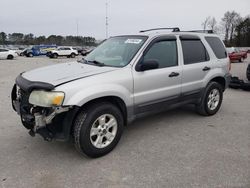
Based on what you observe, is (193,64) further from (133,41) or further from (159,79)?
(133,41)

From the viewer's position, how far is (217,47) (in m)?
5.50

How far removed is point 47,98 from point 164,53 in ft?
7.24

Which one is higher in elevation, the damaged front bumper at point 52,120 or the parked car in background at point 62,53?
the parked car in background at point 62,53

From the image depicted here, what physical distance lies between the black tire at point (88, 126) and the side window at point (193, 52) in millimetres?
1911

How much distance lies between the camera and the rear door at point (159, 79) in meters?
3.95

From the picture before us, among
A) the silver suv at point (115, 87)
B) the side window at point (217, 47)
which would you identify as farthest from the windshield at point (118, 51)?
the side window at point (217, 47)

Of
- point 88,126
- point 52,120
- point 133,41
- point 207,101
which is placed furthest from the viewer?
point 207,101

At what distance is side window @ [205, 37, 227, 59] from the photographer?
17.6 feet

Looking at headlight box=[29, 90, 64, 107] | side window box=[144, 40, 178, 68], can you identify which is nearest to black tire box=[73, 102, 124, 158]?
headlight box=[29, 90, 64, 107]

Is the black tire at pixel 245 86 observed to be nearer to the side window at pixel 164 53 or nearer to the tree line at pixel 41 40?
the side window at pixel 164 53

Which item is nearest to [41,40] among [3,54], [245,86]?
[3,54]

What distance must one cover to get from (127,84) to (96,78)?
53cm

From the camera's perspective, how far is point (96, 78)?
3436mm

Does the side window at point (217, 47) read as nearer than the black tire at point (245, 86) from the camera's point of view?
Yes
